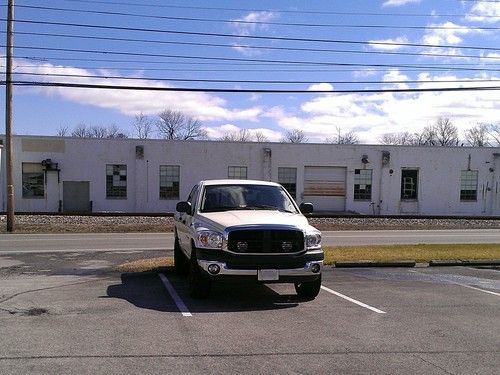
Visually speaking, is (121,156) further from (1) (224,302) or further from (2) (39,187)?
(1) (224,302)

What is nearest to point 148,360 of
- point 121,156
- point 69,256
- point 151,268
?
point 151,268

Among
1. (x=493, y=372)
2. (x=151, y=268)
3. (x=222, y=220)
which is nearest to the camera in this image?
(x=493, y=372)

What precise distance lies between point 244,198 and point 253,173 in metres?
27.0

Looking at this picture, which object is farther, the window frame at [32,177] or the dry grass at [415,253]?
the window frame at [32,177]

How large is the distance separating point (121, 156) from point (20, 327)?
29.4m

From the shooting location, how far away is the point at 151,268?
39.9ft

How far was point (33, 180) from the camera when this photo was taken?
34562mm

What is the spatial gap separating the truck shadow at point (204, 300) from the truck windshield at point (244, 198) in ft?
4.66

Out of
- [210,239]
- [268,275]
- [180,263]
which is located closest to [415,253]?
[180,263]

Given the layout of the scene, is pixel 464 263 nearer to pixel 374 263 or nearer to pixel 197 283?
pixel 374 263

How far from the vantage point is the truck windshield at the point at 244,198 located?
9.51 m

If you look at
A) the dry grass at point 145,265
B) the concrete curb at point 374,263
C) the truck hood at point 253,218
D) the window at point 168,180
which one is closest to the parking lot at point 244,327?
the dry grass at point 145,265

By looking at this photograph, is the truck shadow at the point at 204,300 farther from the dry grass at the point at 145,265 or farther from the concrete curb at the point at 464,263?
the concrete curb at the point at 464,263

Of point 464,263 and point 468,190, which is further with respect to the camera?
point 468,190
